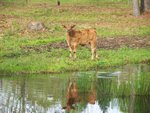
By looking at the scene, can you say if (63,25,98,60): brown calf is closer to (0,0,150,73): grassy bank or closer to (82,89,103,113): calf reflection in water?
(0,0,150,73): grassy bank

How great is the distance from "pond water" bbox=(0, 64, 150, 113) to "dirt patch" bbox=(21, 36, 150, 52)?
7.42 meters

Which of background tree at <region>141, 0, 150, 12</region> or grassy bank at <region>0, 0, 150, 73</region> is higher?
background tree at <region>141, 0, 150, 12</region>

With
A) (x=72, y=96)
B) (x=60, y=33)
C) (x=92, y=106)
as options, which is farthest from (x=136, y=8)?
(x=92, y=106)

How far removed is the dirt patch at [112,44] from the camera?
1293 inches

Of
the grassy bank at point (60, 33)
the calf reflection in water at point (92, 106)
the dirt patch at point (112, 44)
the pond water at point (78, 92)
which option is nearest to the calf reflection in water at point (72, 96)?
the pond water at point (78, 92)

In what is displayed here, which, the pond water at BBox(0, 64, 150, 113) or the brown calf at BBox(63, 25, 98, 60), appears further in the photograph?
the brown calf at BBox(63, 25, 98, 60)

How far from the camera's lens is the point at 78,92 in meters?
20.7

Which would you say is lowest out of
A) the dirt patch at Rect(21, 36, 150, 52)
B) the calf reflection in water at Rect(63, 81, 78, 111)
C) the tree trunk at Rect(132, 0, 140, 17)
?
the dirt patch at Rect(21, 36, 150, 52)

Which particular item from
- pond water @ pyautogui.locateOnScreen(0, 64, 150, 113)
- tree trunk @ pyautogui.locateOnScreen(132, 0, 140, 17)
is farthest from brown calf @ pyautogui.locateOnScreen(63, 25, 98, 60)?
tree trunk @ pyautogui.locateOnScreen(132, 0, 140, 17)

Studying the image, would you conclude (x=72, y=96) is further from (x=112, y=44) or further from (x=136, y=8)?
(x=136, y=8)

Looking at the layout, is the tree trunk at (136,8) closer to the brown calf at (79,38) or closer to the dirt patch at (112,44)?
the dirt patch at (112,44)

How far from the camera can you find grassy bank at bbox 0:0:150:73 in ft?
88.7

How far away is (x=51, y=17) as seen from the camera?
157ft

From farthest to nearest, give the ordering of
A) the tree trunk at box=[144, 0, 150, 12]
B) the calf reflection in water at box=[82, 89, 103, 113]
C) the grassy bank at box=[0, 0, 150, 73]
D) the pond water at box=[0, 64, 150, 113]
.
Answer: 1. the tree trunk at box=[144, 0, 150, 12]
2. the grassy bank at box=[0, 0, 150, 73]
3. the pond water at box=[0, 64, 150, 113]
4. the calf reflection in water at box=[82, 89, 103, 113]
